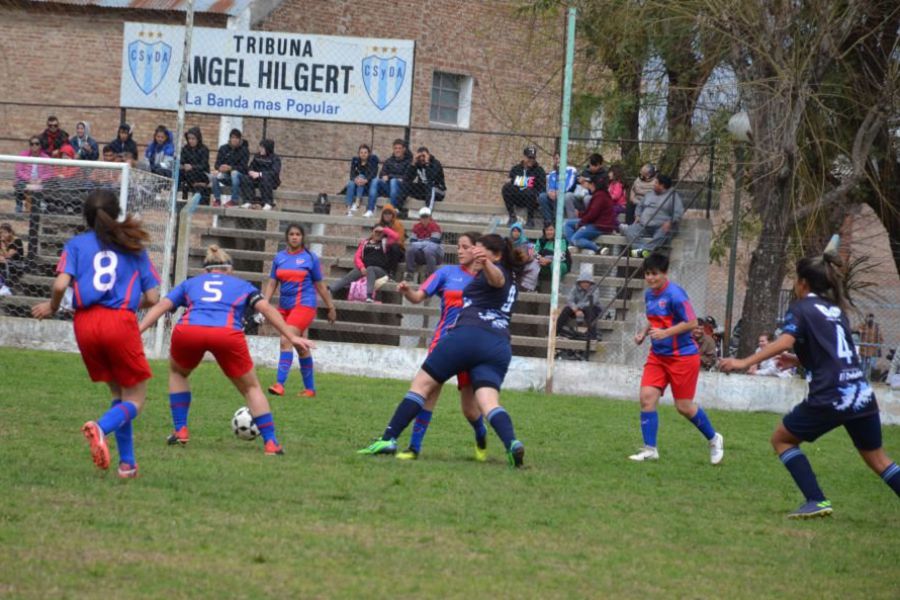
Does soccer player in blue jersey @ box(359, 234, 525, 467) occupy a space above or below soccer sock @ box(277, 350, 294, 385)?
above

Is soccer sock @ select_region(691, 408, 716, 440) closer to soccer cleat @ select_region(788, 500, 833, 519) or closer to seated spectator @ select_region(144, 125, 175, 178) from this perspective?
soccer cleat @ select_region(788, 500, 833, 519)

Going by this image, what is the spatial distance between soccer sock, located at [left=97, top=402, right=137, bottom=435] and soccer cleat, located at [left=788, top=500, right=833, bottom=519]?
4303 mm

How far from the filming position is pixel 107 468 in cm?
856

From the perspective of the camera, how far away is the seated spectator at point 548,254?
20.3 metres

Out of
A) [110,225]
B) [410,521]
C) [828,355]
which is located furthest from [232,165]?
[410,521]

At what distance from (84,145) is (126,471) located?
15609mm

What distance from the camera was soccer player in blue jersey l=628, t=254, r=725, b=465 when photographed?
1182cm

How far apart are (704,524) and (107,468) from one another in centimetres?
373

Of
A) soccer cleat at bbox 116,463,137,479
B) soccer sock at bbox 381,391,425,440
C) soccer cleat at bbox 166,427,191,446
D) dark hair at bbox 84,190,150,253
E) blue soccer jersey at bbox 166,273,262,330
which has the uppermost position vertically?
dark hair at bbox 84,190,150,253

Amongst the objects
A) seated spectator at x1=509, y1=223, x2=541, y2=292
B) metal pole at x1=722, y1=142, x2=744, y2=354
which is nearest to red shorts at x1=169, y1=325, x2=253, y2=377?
metal pole at x1=722, y1=142, x2=744, y2=354

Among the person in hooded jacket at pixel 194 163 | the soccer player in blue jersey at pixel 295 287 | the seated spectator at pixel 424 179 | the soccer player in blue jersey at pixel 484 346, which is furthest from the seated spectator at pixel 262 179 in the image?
the soccer player in blue jersey at pixel 484 346

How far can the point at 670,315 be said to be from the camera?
11.9 meters

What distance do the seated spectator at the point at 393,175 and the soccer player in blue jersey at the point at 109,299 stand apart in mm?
14102

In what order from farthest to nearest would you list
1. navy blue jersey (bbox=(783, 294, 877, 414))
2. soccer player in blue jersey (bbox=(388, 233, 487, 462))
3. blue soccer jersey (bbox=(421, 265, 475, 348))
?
blue soccer jersey (bbox=(421, 265, 475, 348))
soccer player in blue jersey (bbox=(388, 233, 487, 462))
navy blue jersey (bbox=(783, 294, 877, 414))
